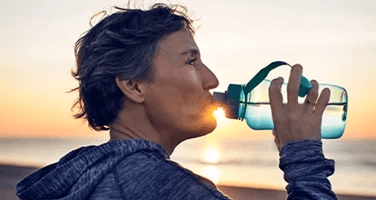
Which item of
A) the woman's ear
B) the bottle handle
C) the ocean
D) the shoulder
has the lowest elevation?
the shoulder

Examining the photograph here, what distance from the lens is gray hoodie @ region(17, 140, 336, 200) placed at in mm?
2217

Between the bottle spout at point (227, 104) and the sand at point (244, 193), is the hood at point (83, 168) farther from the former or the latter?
the sand at point (244, 193)

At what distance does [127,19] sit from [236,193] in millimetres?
10221

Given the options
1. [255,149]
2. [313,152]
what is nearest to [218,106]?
[313,152]

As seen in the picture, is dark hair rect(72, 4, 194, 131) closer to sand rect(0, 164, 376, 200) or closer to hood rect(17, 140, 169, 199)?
hood rect(17, 140, 169, 199)

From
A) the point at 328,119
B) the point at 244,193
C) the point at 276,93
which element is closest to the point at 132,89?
Result: the point at 276,93

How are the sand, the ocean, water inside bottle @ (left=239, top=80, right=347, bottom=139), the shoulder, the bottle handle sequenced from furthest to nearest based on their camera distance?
the ocean, the sand, water inside bottle @ (left=239, top=80, right=347, bottom=139), the bottle handle, the shoulder

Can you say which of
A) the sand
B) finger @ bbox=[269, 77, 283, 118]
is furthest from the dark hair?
the sand

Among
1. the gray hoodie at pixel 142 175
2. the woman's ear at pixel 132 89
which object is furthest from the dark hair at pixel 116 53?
the gray hoodie at pixel 142 175

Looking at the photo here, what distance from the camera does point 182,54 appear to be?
2471 millimetres

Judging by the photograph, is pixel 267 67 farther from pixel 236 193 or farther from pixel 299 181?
pixel 236 193

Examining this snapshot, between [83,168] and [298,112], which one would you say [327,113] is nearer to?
[298,112]

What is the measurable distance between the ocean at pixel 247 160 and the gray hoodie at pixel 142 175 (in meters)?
6.52

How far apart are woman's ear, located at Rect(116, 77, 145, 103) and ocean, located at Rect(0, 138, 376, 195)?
640 cm
